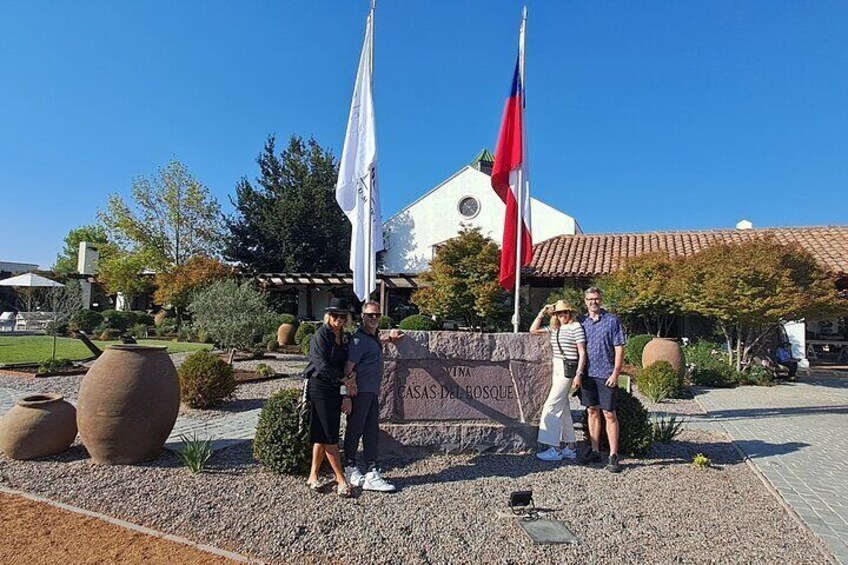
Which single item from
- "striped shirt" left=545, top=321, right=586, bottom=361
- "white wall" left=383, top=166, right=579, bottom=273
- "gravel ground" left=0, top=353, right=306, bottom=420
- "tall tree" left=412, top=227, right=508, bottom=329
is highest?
"white wall" left=383, top=166, right=579, bottom=273

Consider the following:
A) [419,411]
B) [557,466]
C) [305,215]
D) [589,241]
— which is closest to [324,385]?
[419,411]

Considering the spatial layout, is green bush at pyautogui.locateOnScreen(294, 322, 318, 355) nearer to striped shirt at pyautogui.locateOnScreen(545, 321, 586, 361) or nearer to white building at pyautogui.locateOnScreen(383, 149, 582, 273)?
white building at pyautogui.locateOnScreen(383, 149, 582, 273)

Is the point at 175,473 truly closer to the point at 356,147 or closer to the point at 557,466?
the point at 557,466

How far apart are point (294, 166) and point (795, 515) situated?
32986 mm

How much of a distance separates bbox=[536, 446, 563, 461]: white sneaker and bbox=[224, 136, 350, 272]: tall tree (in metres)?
26.8

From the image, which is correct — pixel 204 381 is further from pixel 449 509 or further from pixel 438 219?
pixel 438 219

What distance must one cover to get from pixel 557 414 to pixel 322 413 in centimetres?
270

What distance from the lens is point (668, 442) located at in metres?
6.55

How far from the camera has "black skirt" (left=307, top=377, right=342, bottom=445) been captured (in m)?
4.51

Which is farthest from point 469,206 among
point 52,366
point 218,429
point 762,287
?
point 218,429

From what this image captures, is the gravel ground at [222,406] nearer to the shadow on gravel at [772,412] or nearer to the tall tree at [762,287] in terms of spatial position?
the shadow on gravel at [772,412]

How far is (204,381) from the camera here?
8.23m

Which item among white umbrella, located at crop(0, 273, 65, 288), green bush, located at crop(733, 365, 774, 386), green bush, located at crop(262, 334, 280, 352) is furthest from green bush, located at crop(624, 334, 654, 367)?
white umbrella, located at crop(0, 273, 65, 288)

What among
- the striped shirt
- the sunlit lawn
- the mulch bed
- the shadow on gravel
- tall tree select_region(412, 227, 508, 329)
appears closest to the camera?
the mulch bed
